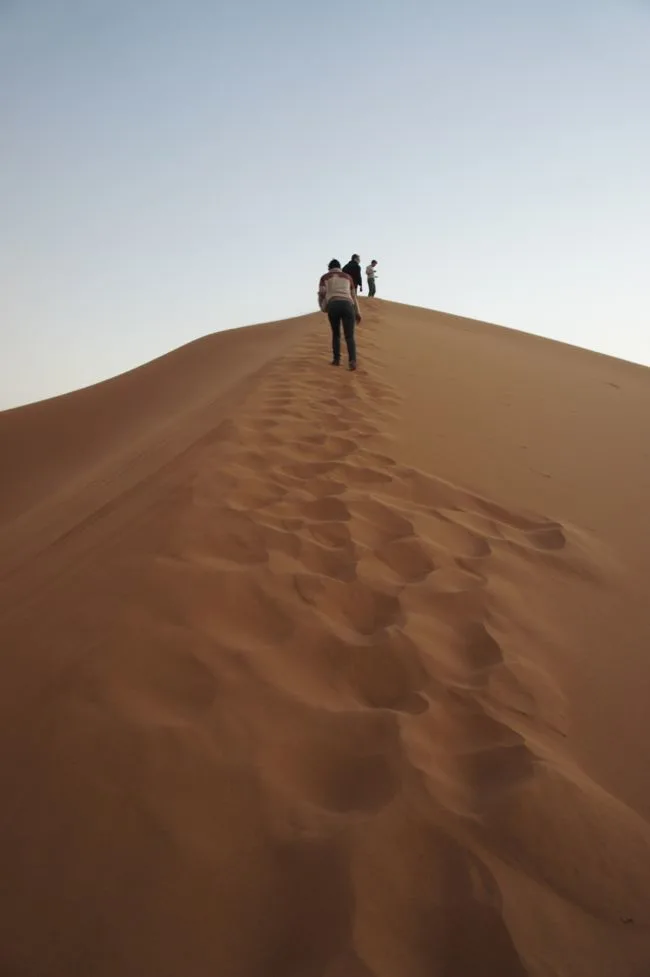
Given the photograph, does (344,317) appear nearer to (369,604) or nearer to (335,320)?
(335,320)

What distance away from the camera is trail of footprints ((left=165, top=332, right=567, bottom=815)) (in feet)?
5.28

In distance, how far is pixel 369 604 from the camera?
233 centimetres

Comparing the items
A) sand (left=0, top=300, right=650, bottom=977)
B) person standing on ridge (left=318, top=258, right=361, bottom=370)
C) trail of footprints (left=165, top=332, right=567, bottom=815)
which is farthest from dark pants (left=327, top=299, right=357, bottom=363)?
sand (left=0, top=300, right=650, bottom=977)

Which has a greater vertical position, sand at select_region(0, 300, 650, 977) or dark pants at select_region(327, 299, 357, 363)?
dark pants at select_region(327, 299, 357, 363)

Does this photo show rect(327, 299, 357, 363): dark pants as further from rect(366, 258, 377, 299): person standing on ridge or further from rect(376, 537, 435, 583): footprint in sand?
rect(366, 258, 377, 299): person standing on ridge

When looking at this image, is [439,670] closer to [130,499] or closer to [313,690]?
[313,690]

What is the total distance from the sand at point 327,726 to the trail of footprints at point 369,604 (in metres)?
0.01

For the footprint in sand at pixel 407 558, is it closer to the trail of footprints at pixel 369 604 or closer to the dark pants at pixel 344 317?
the trail of footprints at pixel 369 604

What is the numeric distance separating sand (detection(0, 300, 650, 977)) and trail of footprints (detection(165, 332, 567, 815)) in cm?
1

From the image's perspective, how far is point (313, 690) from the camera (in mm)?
1849

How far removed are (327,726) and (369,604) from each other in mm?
693

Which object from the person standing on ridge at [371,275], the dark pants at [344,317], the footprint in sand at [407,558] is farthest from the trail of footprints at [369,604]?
the person standing on ridge at [371,275]

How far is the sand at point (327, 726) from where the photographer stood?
120 cm


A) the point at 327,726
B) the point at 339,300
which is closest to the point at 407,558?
the point at 327,726
